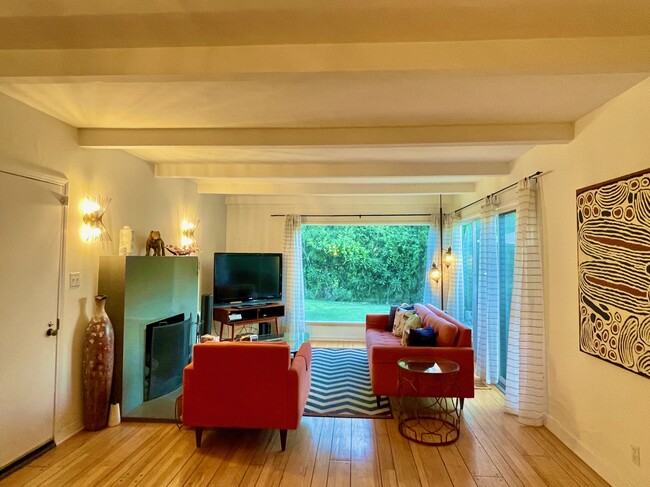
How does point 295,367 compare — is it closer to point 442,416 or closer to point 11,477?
point 442,416

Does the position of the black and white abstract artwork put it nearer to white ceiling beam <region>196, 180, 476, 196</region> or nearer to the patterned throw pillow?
the patterned throw pillow

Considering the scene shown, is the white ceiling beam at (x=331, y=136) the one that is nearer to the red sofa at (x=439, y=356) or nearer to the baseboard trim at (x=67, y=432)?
the red sofa at (x=439, y=356)

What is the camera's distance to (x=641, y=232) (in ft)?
7.30

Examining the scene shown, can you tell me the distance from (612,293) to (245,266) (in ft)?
16.1

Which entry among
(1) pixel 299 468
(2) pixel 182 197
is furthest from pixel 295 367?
(2) pixel 182 197

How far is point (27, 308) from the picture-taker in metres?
2.75

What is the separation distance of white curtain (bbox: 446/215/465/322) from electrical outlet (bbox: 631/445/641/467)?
138 inches

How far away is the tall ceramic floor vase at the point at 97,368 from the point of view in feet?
10.6

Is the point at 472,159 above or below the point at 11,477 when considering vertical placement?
above

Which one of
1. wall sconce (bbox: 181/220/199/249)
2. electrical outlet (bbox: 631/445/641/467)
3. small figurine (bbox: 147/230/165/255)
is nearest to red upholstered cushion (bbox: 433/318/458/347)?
electrical outlet (bbox: 631/445/641/467)

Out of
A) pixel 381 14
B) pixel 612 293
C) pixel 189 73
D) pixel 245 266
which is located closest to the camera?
pixel 381 14

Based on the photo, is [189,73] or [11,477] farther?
[11,477]

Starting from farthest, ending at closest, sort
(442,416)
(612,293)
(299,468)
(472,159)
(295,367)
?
(472,159)
(442,416)
(295,367)
(299,468)
(612,293)

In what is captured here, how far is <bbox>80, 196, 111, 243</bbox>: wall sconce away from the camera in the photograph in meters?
3.33
